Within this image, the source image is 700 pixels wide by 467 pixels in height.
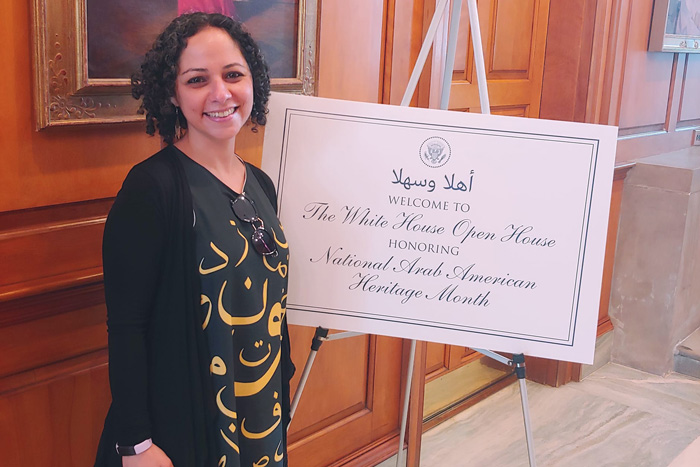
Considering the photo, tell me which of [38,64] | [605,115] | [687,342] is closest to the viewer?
[38,64]

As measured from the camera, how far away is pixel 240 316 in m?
1.31

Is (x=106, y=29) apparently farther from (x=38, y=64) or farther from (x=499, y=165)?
(x=499, y=165)

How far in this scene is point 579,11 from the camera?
9.66ft

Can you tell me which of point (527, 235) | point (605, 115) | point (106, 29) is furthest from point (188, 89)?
point (605, 115)

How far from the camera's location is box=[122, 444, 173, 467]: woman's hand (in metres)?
1.21

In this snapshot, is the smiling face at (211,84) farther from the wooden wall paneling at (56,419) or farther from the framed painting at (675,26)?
the framed painting at (675,26)

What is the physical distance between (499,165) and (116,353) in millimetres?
877

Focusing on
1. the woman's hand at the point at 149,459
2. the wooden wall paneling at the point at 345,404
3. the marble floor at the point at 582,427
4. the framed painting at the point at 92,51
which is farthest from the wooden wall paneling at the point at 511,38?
the woman's hand at the point at 149,459

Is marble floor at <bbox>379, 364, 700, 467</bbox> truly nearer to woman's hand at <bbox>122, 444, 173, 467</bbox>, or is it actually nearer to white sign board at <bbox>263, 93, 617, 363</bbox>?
white sign board at <bbox>263, 93, 617, 363</bbox>

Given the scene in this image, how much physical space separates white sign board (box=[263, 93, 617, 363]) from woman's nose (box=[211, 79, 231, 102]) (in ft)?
1.13

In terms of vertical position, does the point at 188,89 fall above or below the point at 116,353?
above

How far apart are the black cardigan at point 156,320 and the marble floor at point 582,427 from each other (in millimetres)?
1353

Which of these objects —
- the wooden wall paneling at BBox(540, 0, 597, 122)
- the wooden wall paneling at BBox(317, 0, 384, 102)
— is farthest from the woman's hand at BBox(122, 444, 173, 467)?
the wooden wall paneling at BBox(540, 0, 597, 122)

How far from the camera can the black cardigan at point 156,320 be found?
1163 millimetres
